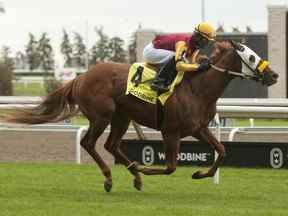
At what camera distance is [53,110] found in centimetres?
1001

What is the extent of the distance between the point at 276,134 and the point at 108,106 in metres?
7.63

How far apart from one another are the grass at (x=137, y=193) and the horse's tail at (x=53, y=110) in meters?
0.67

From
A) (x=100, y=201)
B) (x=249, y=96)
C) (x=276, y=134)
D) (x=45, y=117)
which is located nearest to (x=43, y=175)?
(x=45, y=117)

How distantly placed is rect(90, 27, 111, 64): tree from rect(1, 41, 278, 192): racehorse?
3715 cm

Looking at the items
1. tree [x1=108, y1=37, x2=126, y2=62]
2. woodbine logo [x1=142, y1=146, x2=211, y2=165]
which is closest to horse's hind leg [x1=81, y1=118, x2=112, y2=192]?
woodbine logo [x1=142, y1=146, x2=211, y2=165]

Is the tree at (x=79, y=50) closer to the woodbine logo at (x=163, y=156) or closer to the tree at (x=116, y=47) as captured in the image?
the tree at (x=116, y=47)

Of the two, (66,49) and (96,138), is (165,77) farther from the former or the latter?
(66,49)

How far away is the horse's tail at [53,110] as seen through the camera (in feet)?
32.5

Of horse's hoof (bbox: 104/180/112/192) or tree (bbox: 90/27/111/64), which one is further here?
tree (bbox: 90/27/111/64)

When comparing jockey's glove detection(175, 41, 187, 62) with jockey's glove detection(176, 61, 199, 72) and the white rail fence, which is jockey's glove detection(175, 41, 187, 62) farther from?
the white rail fence

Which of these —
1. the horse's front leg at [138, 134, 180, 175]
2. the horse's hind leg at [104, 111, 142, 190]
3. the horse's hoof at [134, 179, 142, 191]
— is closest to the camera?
the horse's front leg at [138, 134, 180, 175]

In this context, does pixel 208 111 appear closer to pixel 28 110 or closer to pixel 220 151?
pixel 220 151

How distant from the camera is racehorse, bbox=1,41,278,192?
8.91 meters

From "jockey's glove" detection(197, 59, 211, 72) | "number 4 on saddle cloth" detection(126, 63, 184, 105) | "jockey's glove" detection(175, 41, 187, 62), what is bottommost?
"number 4 on saddle cloth" detection(126, 63, 184, 105)
